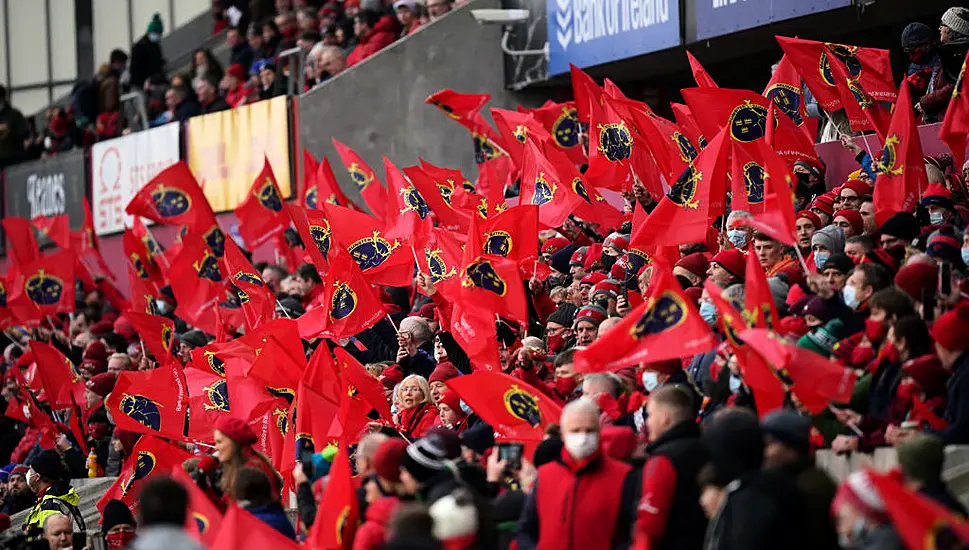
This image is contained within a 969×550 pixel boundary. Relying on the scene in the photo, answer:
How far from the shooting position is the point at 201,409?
11.7 meters

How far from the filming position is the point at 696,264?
10.0 m

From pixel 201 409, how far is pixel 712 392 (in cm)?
466

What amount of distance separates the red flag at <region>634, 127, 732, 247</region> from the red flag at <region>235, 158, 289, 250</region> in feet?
22.4

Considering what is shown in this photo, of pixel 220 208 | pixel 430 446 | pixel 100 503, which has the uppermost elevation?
pixel 220 208

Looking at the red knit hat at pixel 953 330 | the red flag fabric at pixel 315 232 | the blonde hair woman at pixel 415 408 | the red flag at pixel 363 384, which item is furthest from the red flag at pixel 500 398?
the red flag fabric at pixel 315 232

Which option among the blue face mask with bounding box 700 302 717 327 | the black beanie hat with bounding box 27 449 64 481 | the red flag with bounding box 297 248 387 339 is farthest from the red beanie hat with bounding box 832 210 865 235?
the black beanie hat with bounding box 27 449 64 481

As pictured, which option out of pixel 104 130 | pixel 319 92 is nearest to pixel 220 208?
pixel 319 92

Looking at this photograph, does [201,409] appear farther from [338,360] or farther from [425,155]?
[425,155]

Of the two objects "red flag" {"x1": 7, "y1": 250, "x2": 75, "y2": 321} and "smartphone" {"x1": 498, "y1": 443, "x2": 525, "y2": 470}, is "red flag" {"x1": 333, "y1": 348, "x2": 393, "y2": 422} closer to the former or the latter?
"smartphone" {"x1": 498, "y1": 443, "x2": 525, "y2": 470}

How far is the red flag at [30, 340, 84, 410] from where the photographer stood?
13898mm

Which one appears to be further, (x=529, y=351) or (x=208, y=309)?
(x=208, y=309)

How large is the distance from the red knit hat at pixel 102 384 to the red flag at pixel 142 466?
6.95 ft

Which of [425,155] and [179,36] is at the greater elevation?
[179,36]

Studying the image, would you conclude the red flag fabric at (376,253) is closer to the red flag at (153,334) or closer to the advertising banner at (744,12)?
the red flag at (153,334)
